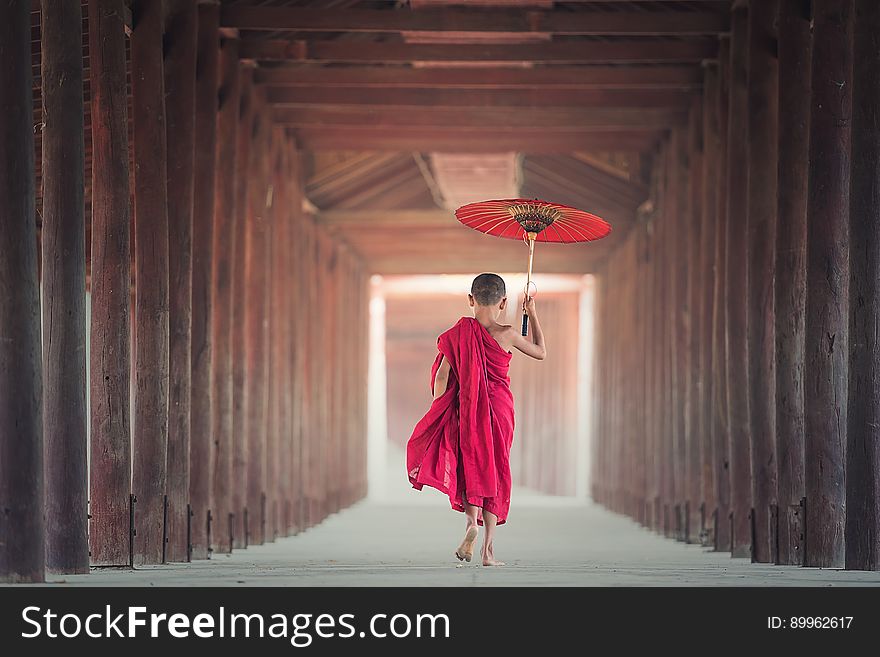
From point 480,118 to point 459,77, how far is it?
1166mm

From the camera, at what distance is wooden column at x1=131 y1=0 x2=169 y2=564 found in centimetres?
951

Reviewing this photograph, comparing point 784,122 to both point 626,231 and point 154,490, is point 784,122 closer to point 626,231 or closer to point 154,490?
point 154,490

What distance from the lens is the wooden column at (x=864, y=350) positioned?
26.1 ft

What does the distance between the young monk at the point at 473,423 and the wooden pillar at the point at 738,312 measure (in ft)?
10.1

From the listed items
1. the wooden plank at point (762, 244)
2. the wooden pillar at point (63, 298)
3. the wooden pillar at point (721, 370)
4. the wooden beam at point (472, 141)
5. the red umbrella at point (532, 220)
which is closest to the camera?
the wooden pillar at point (63, 298)

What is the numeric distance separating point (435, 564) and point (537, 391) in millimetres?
24450

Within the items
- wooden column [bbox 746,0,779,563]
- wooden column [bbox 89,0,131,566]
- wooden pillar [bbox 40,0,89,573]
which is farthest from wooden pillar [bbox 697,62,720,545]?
wooden pillar [bbox 40,0,89,573]

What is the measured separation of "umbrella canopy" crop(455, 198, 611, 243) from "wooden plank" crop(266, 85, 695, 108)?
5387 millimetres

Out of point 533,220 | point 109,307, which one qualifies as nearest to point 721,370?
point 533,220

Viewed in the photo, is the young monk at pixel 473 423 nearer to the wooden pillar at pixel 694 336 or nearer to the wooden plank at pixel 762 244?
the wooden plank at pixel 762 244

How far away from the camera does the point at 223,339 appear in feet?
39.9

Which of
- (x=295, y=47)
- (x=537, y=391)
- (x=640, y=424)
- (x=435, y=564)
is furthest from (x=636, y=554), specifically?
(x=537, y=391)

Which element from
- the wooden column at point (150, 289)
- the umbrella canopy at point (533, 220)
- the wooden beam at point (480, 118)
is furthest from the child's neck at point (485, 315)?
the wooden beam at point (480, 118)

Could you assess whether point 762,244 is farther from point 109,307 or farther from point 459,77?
point 109,307
